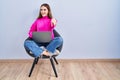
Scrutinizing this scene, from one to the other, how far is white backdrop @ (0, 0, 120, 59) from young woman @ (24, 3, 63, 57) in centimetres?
22

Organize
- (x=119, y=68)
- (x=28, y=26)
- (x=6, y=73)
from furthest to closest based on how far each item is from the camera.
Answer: (x=28, y=26) < (x=119, y=68) < (x=6, y=73)

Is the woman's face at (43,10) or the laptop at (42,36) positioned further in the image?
the woman's face at (43,10)

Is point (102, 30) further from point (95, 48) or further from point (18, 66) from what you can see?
point (18, 66)

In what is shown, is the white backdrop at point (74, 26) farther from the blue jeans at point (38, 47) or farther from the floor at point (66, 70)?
the blue jeans at point (38, 47)

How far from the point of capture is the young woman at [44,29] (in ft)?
7.94

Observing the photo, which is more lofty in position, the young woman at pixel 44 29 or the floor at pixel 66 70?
the young woman at pixel 44 29

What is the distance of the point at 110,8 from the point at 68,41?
83 cm

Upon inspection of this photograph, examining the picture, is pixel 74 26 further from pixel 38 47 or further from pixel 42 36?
pixel 38 47

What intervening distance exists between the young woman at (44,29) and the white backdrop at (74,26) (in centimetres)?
22

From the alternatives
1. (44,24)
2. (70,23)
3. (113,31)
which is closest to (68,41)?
(70,23)

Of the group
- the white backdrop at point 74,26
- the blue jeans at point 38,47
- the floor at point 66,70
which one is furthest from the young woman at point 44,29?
the floor at point 66,70

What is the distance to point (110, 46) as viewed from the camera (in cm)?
308

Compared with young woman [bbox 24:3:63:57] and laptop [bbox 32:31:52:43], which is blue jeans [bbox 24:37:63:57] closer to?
young woman [bbox 24:3:63:57]

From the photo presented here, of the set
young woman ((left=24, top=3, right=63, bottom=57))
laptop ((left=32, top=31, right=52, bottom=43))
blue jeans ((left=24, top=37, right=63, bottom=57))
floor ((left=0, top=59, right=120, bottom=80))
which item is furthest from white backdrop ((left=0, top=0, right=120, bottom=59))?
blue jeans ((left=24, top=37, right=63, bottom=57))
